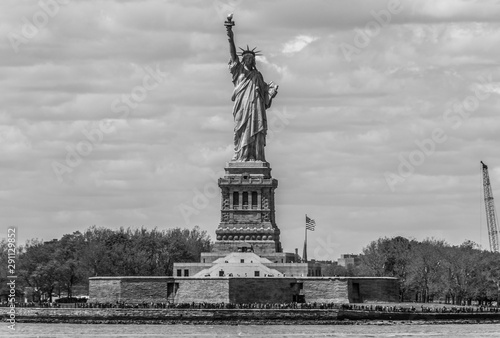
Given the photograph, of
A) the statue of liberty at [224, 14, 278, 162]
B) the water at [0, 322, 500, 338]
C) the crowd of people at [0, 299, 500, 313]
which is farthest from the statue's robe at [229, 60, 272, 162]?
the water at [0, 322, 500, 338]

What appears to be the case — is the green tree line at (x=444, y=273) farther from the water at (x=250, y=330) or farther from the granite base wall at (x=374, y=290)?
the water at (x=250, y=330)

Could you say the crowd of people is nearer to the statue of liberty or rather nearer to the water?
the water

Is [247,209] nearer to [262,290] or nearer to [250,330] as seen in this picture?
[262,290]

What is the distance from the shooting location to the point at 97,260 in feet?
561

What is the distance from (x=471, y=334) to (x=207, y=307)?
2299 centimetres

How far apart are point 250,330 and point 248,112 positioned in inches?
1369

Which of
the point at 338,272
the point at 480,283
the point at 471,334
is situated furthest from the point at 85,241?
the point at 471,334

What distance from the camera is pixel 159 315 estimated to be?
138875 millimetres

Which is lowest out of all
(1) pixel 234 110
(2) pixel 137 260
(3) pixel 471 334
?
(3) pixel 471 334

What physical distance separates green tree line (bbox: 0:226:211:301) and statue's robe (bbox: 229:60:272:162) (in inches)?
733

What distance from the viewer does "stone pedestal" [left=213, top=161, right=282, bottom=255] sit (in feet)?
517

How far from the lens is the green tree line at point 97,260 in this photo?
17138 centimetres

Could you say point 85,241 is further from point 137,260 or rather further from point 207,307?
point 207,307

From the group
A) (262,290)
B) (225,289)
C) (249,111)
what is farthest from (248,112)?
(225,289)
